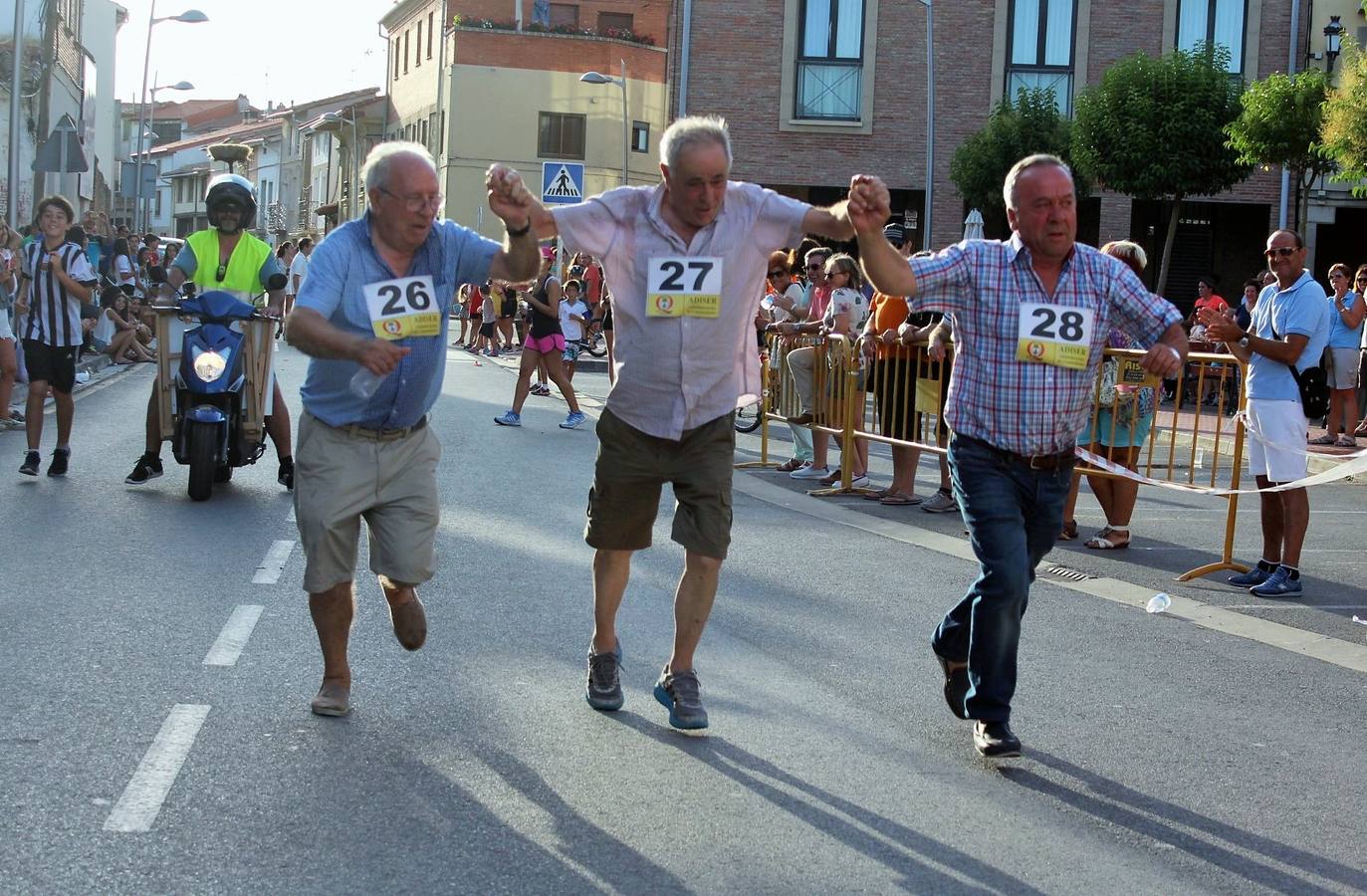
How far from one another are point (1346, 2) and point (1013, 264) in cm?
3600

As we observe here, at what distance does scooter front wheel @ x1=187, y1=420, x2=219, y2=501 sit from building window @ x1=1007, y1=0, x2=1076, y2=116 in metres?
30.2

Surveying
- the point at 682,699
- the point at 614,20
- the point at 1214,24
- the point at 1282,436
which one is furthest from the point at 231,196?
the point at 614,20

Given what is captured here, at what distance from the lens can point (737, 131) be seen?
38.4 meters

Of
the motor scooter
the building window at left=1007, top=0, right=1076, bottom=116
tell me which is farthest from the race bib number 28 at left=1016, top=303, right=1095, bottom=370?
the building window at left=1007, top=0, right=1076, bottom=116

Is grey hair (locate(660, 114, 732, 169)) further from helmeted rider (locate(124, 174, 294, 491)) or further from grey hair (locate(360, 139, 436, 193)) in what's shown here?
helmeted rider (locate(124, 174, 294, 491))

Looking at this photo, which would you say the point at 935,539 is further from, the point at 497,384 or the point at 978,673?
the point at 497,384

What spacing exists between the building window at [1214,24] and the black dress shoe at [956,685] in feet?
113

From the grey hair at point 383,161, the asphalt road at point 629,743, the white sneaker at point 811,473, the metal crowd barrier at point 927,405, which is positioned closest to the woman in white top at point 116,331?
the metal crowd barrier at point 927,405

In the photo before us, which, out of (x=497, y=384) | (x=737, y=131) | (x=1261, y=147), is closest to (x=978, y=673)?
(x=497, y=384)

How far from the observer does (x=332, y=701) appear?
18.8ft

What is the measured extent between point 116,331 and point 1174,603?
21108 mm

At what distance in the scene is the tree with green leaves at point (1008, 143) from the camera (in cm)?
3484

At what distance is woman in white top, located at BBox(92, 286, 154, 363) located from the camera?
2573 cm

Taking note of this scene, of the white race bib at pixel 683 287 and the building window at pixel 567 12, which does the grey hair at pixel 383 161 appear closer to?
the white race bib at pixel 683 287
